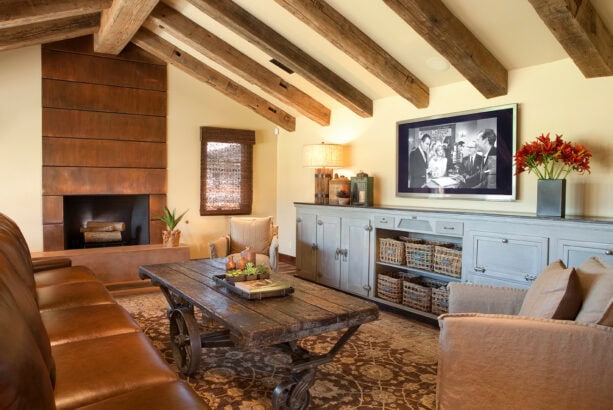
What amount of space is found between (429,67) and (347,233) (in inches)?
70.3

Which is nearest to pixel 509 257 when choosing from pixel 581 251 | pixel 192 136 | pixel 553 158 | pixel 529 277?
pixel 529 277

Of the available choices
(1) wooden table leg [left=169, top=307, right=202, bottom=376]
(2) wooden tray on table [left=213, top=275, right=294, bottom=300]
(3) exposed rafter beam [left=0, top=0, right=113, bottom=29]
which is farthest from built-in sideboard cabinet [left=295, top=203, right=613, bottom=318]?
(3) exposed rafter beam [left=0, top=0, right=113, bottom=29]

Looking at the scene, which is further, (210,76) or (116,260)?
(210,76)

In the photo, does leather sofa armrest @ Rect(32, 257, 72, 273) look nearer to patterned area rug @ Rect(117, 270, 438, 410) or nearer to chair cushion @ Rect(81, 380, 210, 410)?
patterned area rug @ Rect(117, 270, 438, 410)

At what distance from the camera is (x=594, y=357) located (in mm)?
1607

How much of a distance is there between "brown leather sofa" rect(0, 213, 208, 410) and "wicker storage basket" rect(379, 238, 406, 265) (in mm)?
2462

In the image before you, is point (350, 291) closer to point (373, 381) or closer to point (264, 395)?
point (373, 381)

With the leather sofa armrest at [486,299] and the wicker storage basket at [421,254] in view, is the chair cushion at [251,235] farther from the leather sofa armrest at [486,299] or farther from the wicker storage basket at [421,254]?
the leather sofa armrest at [486,299]

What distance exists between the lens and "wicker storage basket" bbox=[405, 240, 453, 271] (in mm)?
3873

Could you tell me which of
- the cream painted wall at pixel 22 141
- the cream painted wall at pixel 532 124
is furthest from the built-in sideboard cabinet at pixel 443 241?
the cream painted wall at pixel 22 141

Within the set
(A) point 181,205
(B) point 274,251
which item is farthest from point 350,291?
(A) point 181,205

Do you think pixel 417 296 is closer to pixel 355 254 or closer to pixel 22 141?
pixel 355 254

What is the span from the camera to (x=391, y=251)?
164 inches

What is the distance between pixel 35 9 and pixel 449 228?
12.4 feet
